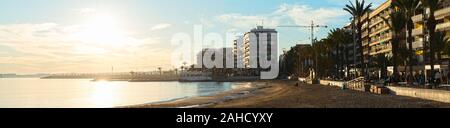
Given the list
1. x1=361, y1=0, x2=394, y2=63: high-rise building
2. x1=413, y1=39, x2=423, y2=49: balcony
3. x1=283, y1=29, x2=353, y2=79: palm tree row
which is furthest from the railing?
x1=361, y1=0, x2=394, y2=63: high-rise building

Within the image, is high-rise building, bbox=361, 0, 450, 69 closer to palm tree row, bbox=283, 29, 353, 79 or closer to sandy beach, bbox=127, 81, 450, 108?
palm tree row, bbox=283, 29, 353, 79

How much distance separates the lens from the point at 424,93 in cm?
3462

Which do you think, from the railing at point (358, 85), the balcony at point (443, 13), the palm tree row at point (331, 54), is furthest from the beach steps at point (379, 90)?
the palm tree row at point (331, 54)

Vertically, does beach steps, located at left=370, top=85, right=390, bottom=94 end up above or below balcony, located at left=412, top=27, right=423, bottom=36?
below

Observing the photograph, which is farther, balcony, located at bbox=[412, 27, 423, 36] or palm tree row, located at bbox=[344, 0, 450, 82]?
balcony, located at bbox=[412, 27, 423, 36]

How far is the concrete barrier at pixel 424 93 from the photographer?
100 ft

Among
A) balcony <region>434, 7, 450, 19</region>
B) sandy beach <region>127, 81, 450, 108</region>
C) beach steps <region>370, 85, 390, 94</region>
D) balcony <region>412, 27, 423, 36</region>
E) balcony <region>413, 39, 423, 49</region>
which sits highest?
balcony <region>434, 7, 450, 19</region>

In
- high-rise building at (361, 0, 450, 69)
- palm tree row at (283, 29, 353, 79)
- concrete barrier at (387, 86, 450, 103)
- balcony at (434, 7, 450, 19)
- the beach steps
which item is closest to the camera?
concrete barrier at (387, 86, 450, 103)

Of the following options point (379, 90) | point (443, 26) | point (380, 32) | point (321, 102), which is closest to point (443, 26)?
point (443, 26)

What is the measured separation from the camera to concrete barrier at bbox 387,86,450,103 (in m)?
30.6

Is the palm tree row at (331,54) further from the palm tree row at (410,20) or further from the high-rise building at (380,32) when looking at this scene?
the palm tree row at (410,20)

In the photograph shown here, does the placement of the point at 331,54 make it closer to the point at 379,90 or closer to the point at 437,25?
the point at 437,25

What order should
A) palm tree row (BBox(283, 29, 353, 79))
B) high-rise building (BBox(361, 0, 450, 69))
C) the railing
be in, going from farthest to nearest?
palm tree row (BBox(283, 29, 353, 79))
high-rise building (BBox(361, 0, 450, 69))
the railing
